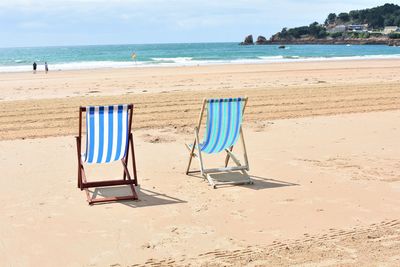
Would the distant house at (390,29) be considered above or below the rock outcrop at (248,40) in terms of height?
above

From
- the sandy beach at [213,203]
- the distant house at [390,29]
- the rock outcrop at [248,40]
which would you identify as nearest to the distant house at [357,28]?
the distant house at [390,29]

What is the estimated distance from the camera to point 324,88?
15664 millimetres

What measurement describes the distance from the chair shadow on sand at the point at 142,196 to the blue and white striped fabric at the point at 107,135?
1.30 ft

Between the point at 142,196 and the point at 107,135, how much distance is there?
759 mm

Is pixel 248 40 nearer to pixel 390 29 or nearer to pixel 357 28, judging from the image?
pixel 357 28

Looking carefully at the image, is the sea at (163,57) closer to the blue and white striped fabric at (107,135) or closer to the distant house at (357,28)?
the blue and white striped fabric at (107,135)

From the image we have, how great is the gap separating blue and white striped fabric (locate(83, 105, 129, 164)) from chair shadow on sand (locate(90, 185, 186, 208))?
Result: 40cm

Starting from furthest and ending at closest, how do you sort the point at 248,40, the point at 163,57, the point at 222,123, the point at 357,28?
the point at 357,28 → the point at 248,40 → the point at 163,57 → the point at 222,123

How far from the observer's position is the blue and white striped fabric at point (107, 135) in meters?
5.32

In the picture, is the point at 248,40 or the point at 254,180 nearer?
the point at 254,180

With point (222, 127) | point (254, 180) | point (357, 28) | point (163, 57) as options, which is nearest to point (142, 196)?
point (222, 127)

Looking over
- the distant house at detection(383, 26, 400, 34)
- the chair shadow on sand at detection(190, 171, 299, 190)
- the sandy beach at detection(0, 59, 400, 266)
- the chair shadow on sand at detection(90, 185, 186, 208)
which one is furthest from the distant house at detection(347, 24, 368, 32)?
the chair shadow on sand at detection(90, 185, 186, 208)

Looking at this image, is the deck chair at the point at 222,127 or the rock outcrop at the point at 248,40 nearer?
the deck chair at the point at 222,127

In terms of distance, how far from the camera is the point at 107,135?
5422mm
